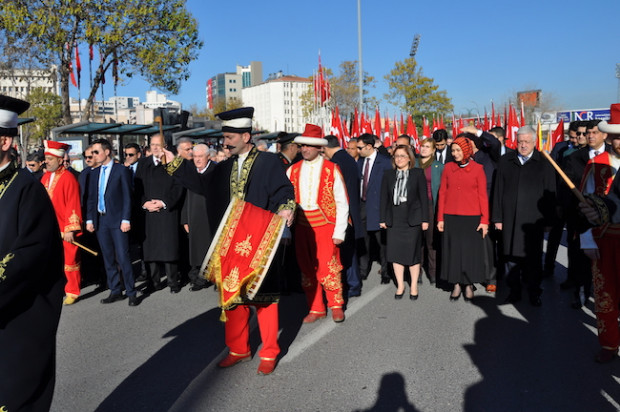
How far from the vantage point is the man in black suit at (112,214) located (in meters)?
7.32

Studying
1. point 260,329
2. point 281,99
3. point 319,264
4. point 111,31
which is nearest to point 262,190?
point 260,329

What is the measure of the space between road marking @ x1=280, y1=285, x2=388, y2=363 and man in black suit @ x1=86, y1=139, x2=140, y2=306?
2520 mm

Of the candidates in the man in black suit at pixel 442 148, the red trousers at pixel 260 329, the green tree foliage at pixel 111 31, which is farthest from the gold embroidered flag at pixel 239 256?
the green tree foliage at pixel 111 31

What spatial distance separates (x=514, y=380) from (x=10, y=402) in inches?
141

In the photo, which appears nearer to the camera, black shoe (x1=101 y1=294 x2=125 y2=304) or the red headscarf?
the red headscarf

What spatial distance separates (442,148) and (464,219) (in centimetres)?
215

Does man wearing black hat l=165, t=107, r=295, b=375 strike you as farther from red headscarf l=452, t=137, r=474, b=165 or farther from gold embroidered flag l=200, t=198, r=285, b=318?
red headscarf l=452, t=137, r=474, b=165

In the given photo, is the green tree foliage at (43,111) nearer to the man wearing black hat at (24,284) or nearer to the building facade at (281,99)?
the man wearing black hat at (24,284)

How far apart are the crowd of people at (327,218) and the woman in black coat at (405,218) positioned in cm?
2

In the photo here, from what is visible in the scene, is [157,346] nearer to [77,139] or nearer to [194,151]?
[194,151]

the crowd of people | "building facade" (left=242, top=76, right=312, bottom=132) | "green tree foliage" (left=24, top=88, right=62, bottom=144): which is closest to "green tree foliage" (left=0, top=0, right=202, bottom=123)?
the crowd of people

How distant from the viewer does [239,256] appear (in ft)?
14.7

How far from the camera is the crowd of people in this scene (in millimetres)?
4887

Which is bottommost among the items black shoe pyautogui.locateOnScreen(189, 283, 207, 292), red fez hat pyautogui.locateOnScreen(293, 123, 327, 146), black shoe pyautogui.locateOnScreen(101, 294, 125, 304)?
black shoe pyautogui.locateOnScreen(189, 283, 207, 292)
